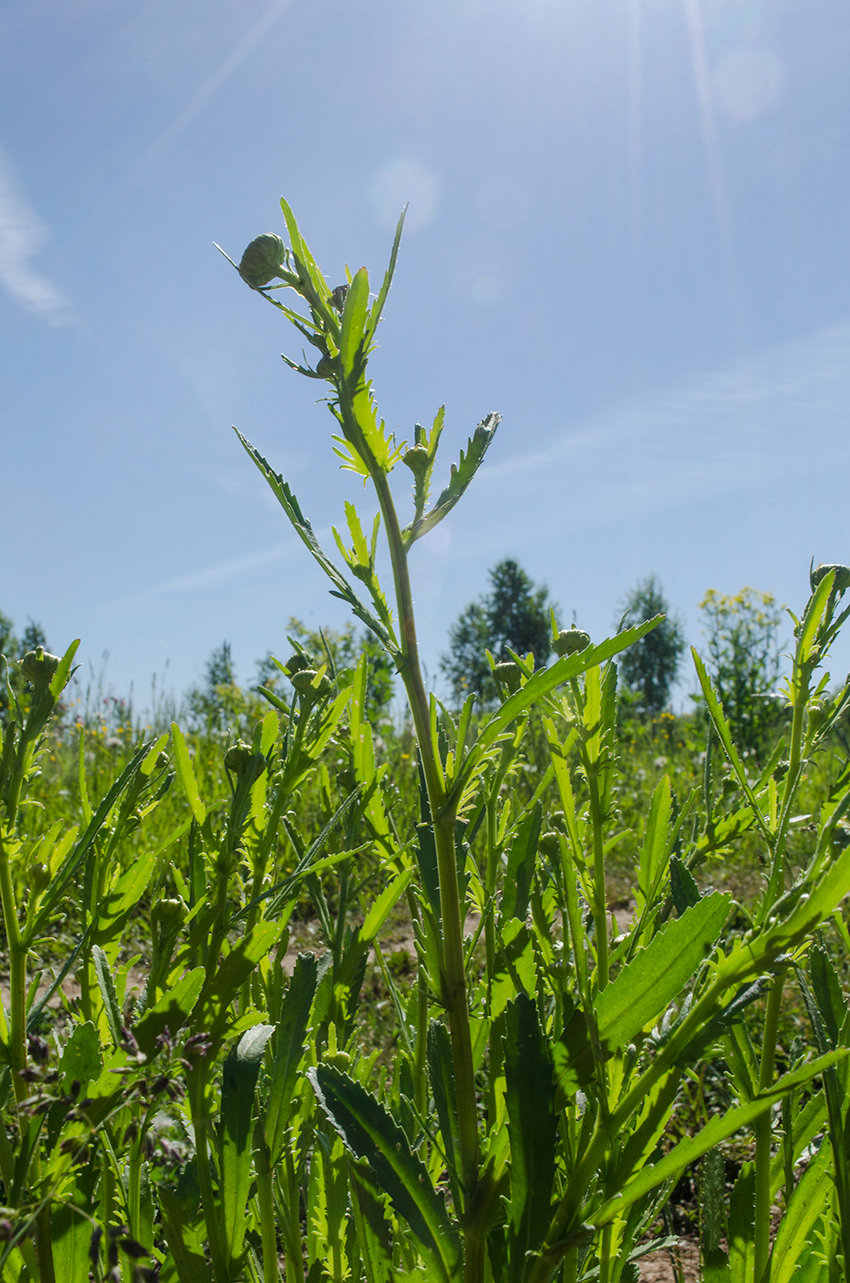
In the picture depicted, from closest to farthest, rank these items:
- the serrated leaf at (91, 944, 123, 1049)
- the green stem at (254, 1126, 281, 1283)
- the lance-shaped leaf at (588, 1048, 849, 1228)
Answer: the lance-shaped leaf at (588, 1048, 849, 1228) < the serrated leaf at (91, 944, 123, 1049) < the green stem at (254, 1126, 281, 1283)

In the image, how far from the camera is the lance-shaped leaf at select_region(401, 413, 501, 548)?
639 millimetres

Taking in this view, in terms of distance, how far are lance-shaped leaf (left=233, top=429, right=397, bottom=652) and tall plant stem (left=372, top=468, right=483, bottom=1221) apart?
0.07 ft

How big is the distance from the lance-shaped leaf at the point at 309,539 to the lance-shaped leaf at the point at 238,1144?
0.38m

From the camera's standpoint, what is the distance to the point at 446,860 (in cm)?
59

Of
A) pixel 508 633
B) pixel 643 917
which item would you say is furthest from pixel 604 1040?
pixel 508 633

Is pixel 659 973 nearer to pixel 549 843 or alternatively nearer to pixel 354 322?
pixel 549 843

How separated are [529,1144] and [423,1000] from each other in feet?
1.28

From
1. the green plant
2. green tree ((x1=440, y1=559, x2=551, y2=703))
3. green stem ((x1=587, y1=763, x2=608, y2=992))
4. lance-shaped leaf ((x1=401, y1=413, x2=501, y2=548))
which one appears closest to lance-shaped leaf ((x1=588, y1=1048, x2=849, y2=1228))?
the green plant

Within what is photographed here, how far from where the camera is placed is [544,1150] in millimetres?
583

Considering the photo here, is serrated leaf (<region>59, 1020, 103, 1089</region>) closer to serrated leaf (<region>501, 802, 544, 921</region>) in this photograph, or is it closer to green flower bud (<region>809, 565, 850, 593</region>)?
serrated leaf (<region>501, 802, 544, 921</region>)

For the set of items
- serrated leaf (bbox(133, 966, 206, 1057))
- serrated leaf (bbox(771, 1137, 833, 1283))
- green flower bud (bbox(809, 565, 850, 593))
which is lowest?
serrated leaf (bbox(771, 1137, 833, 1283))

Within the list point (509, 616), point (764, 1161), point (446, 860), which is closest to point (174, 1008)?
point (446, 860)

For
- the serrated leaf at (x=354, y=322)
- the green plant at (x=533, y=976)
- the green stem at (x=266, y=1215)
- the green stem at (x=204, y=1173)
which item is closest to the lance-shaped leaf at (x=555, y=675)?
the green plant at (x=533, y=976)

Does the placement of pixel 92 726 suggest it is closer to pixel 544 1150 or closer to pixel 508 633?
pixel 544 1150
